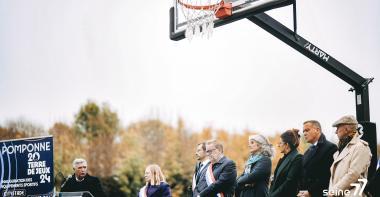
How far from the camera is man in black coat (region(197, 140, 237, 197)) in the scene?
7.74 m

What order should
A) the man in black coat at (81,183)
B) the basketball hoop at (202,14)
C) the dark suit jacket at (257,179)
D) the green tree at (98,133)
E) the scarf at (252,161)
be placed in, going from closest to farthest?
the dark suit jacket at (257,179) → the scarf at (252,161) → the basketball hoop at (202,14) → the man in black coat at (81,183) → the green tree at (98,133)

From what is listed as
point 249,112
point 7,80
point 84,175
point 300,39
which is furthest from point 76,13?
point 300,39

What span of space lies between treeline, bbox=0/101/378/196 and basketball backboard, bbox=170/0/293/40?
2238 centimetres

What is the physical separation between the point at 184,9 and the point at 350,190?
3435 mm

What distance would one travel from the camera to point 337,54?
59.5 feet

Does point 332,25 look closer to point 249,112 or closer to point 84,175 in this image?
point 84,175

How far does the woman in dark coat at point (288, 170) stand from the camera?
23.3 feet

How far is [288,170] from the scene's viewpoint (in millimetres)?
7145

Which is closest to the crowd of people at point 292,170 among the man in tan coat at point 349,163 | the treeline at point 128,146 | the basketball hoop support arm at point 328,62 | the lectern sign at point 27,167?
the man in tan coat at point 349,163

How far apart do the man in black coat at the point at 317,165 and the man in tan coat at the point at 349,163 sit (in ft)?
1.24

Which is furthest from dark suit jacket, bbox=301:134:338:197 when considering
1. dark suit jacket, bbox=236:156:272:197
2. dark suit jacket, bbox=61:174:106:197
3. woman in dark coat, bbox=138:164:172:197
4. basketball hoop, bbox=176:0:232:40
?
dark suit jacket, bbox=61:174:106:197

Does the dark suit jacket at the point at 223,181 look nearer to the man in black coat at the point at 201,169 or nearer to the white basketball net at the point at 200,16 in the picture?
the man in black coat at the point at 201,169

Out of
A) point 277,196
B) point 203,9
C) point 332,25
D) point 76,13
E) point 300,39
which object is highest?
point 76,13

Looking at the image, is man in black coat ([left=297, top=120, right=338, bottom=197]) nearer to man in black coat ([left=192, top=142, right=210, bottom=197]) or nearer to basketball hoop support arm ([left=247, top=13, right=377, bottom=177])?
basketball hoop support arm ([left=247, top=13, right=377, bottom=177])
